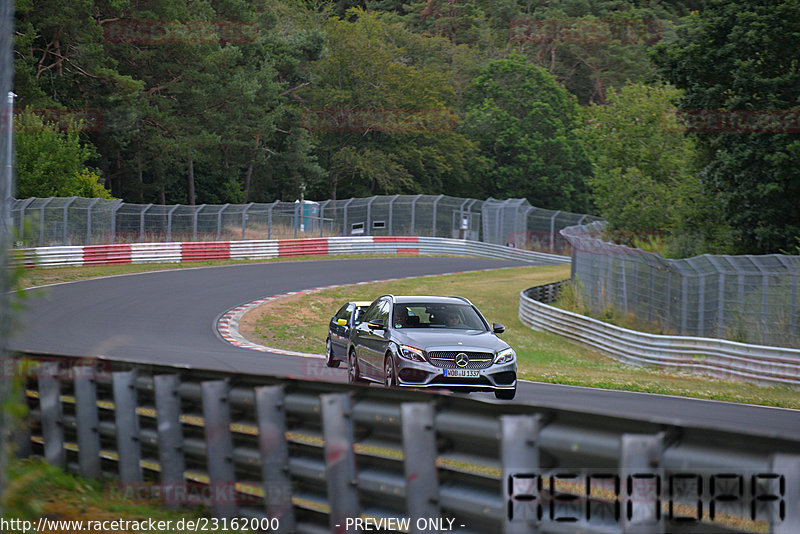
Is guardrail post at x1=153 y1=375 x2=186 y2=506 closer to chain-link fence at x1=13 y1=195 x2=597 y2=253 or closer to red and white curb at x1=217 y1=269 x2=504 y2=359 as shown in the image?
red and white curb at x1=217 y1=269 x2=504 y2=359

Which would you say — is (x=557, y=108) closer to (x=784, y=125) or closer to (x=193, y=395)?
(x=784, y=125)

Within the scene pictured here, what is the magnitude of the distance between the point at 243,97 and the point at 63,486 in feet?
185

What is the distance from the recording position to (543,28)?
324 ft

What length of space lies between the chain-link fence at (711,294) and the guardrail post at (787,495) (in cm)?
1891

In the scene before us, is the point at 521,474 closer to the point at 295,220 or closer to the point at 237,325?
the point at 237,325

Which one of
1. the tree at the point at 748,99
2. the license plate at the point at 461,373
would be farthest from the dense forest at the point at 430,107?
the license plate at the point at 461,373

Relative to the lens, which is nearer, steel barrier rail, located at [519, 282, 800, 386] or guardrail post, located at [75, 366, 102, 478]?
guardrail post, located at [75, 366, 102, 478]

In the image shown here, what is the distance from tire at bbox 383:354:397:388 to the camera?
1384 cm

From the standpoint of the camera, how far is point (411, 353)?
13.7 m

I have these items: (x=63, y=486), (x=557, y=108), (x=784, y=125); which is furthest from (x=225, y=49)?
(x=63, y=486)
